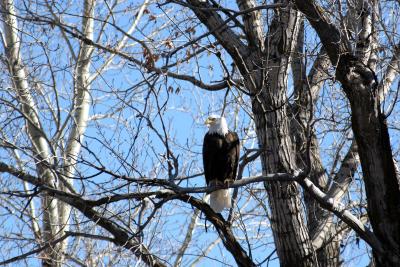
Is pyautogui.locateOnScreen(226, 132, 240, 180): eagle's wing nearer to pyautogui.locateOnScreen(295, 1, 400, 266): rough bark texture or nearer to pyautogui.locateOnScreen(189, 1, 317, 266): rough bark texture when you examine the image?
pyautogui.locateOnScreen(189, 1, 317, 266): rough bark texture

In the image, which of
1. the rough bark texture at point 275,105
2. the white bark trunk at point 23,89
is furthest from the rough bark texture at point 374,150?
the white bark trunk at point 23,89

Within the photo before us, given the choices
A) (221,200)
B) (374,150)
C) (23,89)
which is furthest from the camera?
(23,89)

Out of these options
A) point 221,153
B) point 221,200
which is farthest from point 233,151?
point 221,200

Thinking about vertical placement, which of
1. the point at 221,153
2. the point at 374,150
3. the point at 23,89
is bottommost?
the point at 374,150

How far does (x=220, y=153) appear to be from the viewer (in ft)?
22.7

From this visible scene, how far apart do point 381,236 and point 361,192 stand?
1128 mm

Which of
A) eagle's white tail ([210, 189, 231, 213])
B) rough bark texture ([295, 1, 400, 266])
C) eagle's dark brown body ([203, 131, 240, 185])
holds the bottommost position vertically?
rough bark texture ([295, 1, 400, 266])

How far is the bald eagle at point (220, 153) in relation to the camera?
272 inches

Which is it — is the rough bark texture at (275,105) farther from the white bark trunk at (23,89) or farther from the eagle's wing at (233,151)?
the white bark trunk at (23,89)

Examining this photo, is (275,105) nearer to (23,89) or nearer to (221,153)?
(221,153)

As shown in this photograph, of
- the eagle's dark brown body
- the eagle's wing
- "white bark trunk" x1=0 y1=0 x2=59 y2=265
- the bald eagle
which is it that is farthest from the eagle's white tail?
"white bark trunk" x1=0 y1=0 x2=59 y2=265

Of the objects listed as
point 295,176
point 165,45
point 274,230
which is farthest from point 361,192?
point 165,45

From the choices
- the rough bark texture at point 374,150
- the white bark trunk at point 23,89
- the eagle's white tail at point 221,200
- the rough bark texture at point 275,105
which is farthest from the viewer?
the white bark trunk at point 23,89

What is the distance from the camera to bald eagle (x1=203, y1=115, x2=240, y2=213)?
6918 millimetres
